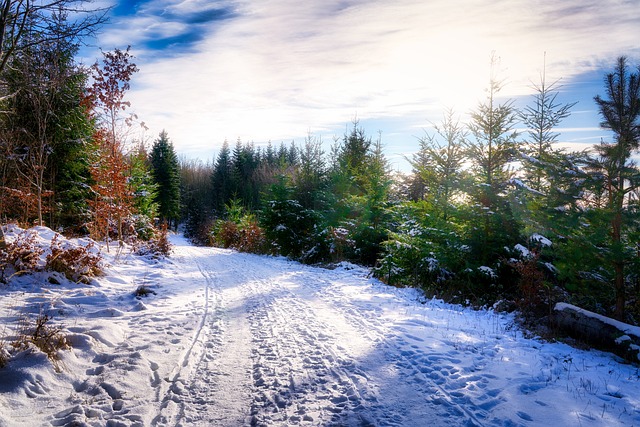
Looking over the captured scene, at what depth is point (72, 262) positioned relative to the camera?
26.2ft

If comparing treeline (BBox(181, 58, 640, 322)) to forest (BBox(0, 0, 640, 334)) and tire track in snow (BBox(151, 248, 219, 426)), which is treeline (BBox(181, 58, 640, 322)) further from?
tire track in snow (BBox(151, 248, 219, 426))

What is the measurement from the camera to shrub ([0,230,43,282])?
6.91m

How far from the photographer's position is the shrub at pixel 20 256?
22.7 ft

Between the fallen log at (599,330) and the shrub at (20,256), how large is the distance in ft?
34.3

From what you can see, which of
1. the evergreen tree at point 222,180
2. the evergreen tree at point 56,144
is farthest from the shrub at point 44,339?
the evergreen tree at point 222,180

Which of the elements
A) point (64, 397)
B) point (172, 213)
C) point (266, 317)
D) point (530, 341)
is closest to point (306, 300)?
point (266, 317)

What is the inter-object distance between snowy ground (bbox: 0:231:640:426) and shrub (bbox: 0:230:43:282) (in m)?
0.26

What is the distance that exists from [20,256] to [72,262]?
0.98 m

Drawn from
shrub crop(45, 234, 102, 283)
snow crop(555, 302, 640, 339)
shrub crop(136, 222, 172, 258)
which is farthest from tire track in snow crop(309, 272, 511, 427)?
shrub crop(136, 222, 172, 258)

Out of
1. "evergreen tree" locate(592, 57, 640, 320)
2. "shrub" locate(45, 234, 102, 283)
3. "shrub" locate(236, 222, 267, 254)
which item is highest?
"evergreen tree" locate(592, 57, 640, 320)

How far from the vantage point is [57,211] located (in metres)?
15.1

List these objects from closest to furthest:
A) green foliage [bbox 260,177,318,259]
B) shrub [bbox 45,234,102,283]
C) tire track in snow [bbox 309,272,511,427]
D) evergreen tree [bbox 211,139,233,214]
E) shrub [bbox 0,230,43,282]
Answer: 1. tire track in snow [bbox 309,272,511,427]
2. shrub [bbox 0,230,43,282]
3. shrub [bbox 45,234,102,283]
4. green foliage [bbox 260,177,318,259]
5. evergreen tree [bbox 211,139,233,214]

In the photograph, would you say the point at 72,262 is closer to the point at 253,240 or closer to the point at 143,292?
the point at 143,292

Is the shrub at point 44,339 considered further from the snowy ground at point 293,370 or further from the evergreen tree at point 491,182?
the evergreen tree at point 491,182
